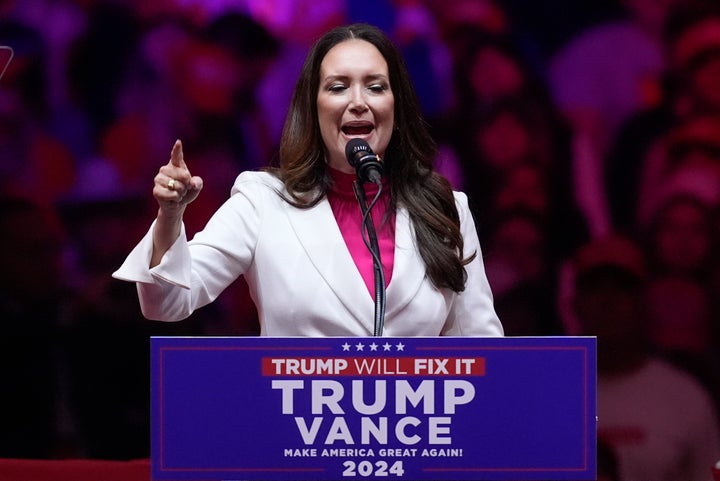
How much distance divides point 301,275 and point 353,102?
0.35 metres

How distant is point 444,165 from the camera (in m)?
3.83

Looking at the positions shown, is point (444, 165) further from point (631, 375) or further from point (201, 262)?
point (201, 262)

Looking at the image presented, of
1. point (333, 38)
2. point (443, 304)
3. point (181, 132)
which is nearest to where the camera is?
point (443, 304)

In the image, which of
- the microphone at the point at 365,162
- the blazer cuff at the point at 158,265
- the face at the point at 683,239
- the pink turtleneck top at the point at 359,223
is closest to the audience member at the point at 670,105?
the face at the point at 683,239

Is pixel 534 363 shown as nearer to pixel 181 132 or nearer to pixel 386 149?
pixel 386 149

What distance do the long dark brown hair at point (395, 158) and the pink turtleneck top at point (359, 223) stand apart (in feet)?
0.07

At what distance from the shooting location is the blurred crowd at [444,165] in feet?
12.6

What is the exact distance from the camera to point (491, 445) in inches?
60.8

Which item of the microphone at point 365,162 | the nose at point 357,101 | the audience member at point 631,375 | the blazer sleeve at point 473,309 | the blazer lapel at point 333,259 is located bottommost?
the audience member at point 631,375

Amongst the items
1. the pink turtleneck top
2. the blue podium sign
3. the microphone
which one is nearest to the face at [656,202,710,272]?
the pink turtleneck top

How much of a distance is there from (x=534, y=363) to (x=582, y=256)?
7.83 feet

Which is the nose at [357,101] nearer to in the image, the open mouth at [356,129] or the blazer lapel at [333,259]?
the open mouth at [356,129]

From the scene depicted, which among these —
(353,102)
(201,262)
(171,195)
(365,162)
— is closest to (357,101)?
(353,102)

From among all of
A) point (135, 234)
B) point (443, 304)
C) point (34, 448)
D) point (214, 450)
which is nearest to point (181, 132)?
point (135, 234)
